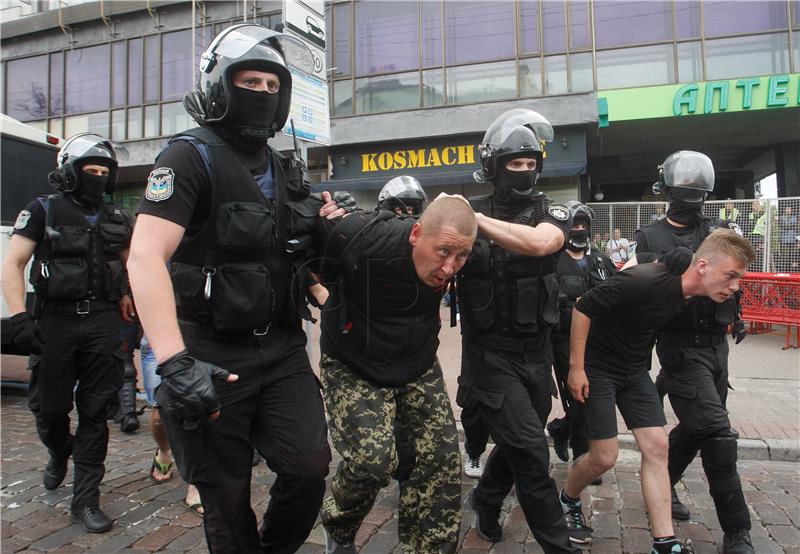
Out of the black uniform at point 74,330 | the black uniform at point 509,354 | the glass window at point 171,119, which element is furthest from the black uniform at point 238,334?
the glass window at point 171,119

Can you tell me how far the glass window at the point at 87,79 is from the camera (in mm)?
17984

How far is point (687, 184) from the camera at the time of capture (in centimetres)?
355

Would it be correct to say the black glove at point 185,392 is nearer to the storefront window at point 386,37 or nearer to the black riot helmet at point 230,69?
the black riot helmet at point 230,69

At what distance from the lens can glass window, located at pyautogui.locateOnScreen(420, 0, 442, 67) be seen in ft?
48.8

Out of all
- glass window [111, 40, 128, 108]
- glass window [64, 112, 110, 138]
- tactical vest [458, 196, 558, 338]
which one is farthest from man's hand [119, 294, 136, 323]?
glass window [64, 112, 110, 138]

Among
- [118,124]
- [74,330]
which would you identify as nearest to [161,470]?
[74,330]

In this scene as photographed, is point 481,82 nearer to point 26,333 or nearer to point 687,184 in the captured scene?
point 687,184

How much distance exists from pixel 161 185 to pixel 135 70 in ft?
60.4

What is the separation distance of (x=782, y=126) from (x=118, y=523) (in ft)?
52.4

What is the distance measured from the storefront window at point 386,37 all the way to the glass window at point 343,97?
0.44 metres

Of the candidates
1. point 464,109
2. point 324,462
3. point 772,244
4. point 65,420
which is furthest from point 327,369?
point 464,109

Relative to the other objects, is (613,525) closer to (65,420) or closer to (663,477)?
(663,477)

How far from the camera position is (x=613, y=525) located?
3.25 m

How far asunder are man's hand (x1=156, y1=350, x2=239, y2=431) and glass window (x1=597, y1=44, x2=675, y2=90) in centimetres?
1389
